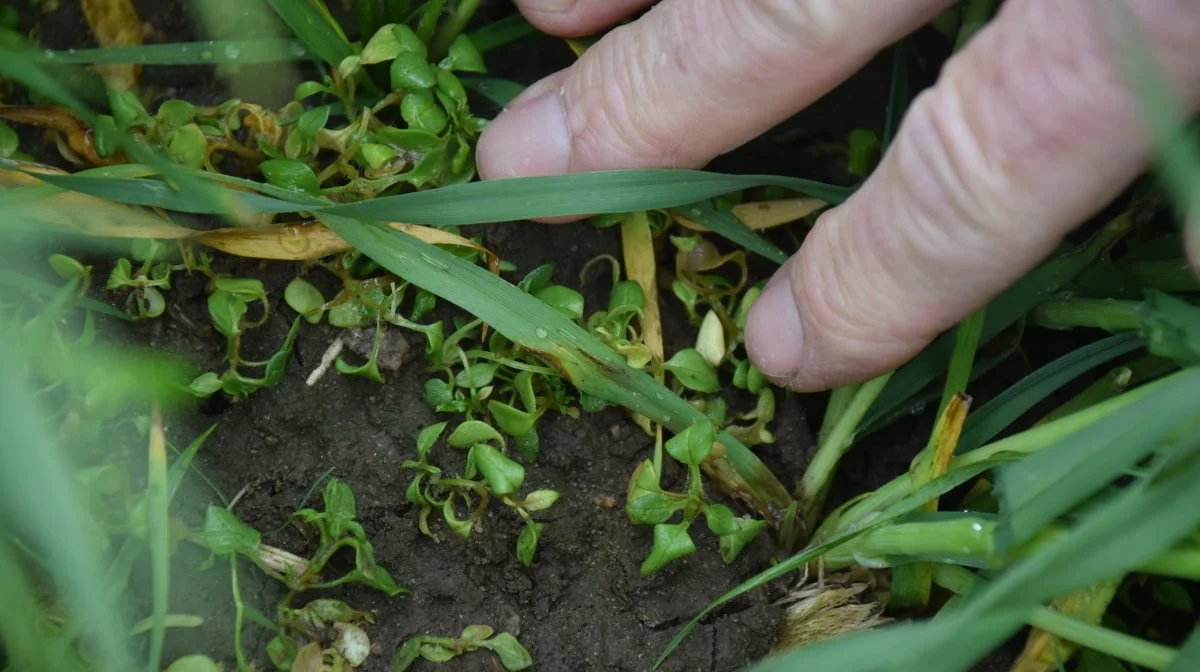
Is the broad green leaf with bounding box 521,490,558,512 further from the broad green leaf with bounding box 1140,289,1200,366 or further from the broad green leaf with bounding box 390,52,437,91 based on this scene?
the broad green leaf with bounding box 1140,289,1200,366

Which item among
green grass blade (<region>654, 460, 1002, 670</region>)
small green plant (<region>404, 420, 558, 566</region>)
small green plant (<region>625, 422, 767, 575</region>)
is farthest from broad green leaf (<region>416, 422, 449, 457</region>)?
green grass blade (<region>654, 460, 1002, 670</region>)

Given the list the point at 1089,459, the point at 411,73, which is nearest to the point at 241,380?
the point at 411,73

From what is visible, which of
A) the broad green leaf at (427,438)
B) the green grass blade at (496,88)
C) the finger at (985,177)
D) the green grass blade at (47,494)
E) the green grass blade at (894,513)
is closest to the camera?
the green grass blade at (47,494)

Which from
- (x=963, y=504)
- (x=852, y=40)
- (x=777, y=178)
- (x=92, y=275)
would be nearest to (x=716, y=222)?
(x=777, y=178)

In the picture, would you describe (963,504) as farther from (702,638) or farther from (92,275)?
(92,275)

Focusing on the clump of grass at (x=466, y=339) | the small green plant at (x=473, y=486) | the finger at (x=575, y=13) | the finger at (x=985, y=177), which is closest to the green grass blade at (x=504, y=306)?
the clump of grass at (x=466, y=339)

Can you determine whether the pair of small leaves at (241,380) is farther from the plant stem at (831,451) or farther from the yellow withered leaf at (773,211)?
the plant stem at (831,451)
